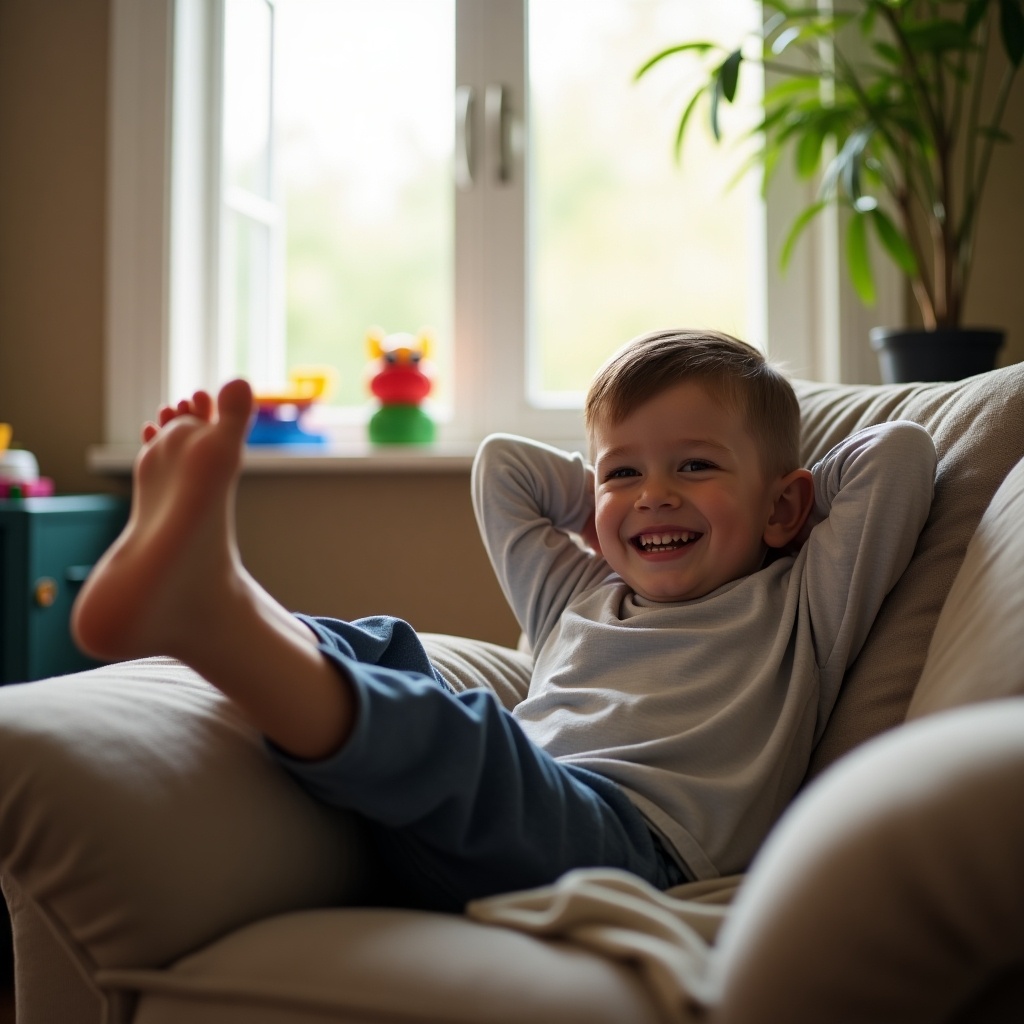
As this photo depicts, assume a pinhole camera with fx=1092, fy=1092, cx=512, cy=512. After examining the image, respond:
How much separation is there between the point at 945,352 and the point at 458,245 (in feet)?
3.35

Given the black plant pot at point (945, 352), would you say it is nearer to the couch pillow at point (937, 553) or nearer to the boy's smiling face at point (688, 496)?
the couch pillow at point (937, 553)

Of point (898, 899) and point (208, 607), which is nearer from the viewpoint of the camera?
point (898, 899)

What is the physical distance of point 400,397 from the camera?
7.27 feet

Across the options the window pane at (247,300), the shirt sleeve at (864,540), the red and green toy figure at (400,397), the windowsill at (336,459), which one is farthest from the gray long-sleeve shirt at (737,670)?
the window pane at (247,300)

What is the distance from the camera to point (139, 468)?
0.80 meters

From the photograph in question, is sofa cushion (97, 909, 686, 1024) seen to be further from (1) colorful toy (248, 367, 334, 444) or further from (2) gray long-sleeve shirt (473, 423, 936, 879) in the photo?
(1) colorful toy (248, 367, 334, 444)

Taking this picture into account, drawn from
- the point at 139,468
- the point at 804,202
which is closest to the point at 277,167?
the point at 804,202

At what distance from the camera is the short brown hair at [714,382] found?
1110 millimetres

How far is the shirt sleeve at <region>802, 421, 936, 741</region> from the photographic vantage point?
101cm

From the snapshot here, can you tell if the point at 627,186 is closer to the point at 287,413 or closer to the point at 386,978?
the point at 287,413

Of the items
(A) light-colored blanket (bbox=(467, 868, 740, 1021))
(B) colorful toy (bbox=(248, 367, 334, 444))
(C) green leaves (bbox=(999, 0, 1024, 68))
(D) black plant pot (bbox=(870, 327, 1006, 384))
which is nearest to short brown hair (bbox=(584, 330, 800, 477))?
(A) light-colored blanket (bbox=(467, 868, 740, 1021))

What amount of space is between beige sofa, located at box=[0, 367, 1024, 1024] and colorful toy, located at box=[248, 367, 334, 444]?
1319 millimetres

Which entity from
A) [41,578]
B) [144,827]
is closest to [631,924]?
[144,827]

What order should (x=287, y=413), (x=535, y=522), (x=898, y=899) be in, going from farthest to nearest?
(x=287, y=413) < (x=535, y=522) < (x=898, y=899)
